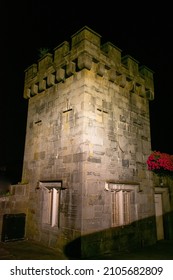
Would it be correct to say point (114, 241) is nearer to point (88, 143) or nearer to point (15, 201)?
point (88, 143)

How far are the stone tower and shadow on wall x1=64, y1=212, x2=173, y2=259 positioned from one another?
0.03 metres

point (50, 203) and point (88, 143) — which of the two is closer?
point (88, 143)

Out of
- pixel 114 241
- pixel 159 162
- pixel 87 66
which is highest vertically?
pixel 87 66

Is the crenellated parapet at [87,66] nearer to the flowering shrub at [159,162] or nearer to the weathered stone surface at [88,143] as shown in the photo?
the weathered stone surface at [88,143]

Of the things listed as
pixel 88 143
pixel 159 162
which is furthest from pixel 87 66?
pixel 159 162

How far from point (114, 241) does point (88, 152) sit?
9.08ft

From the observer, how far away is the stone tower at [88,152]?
19.8ft

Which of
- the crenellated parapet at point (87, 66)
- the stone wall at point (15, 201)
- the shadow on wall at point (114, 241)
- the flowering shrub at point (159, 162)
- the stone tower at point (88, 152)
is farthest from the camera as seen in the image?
the flowering shrub at point (159, 162)

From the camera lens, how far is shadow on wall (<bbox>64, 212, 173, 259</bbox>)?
5.56 metres

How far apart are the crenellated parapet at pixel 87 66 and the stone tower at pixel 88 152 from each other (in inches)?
1.3

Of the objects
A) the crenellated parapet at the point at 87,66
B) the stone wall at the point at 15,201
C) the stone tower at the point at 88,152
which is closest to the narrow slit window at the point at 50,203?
the stone tower at the point at 88,152

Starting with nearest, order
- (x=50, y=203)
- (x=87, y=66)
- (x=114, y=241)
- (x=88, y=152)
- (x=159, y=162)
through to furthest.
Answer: (x=88, y=152) → (x=114, y=241) → (x=87, y=66) → (x=50, y=203) → (x=159, y=162)

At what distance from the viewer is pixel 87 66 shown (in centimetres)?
656

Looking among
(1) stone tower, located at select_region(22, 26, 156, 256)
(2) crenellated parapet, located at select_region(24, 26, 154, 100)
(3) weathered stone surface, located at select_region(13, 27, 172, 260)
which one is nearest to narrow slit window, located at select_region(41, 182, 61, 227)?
(1) stone tower, located at select_region(22, 26, 156, 256)
